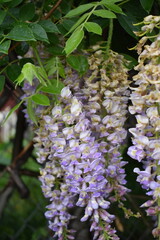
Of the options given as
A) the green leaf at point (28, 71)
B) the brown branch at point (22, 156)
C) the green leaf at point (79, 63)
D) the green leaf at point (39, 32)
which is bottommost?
the brown branch at point (22, 156)

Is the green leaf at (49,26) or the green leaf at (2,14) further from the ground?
the green leaf at (2,14)

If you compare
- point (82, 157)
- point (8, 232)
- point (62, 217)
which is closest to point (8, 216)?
point (8, 232)

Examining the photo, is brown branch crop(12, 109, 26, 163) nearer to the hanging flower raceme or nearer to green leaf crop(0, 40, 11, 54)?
green leaf crop(0, 40, 11, 54)

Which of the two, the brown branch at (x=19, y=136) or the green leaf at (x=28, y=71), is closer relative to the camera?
the green leaf at (x=28, y=71)

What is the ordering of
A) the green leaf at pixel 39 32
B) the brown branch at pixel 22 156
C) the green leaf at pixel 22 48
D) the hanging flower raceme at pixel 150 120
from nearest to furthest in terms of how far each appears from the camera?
the hanging flower raceme at pixel 150 120 → the green leaf at pixel 39 32 → the green leaf at pixel 22 48 → the brown branch at pixel 22 156

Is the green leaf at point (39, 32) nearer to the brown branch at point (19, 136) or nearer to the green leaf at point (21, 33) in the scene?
the green leaf at point (21, 33)

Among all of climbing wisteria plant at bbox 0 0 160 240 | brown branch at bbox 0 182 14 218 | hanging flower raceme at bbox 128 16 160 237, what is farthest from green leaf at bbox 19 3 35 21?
brown branch at bbox 0 182 14 218

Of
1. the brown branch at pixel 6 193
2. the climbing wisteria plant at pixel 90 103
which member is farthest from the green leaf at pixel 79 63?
the brown branch at pixel 6 193
